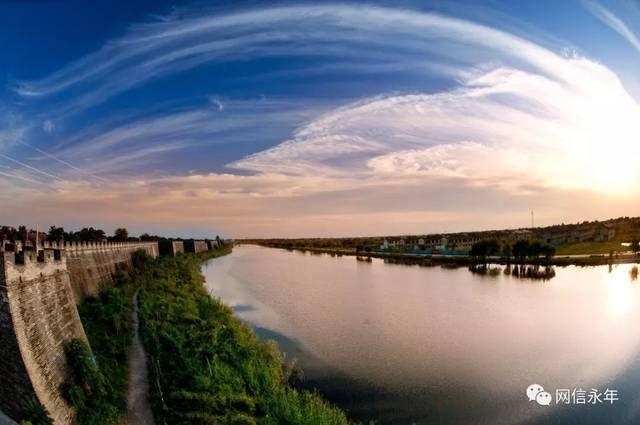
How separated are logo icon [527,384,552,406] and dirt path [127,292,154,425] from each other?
441 inches

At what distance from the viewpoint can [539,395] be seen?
45.3 feet

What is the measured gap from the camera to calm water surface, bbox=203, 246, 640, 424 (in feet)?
42.6

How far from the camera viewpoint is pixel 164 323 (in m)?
16.4

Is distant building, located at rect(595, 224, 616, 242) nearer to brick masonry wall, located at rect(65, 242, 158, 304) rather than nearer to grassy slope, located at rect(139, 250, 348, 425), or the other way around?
brick masonry wall, located at rect(65, 242, 158, 304)

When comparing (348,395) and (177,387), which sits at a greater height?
(177,387)

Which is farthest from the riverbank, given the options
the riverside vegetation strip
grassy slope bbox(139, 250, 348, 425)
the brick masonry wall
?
the riverside vegetation strip

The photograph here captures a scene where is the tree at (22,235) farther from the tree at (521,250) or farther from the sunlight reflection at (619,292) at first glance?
the tree at (521,250)

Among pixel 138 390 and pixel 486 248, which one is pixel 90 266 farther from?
pixel 486 248

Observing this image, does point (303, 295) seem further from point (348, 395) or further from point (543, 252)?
point (543, 252)

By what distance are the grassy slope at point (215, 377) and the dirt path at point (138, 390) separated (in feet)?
0.71

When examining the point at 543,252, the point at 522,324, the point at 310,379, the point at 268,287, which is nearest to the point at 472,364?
the point at 310,379

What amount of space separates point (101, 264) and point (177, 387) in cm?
1510

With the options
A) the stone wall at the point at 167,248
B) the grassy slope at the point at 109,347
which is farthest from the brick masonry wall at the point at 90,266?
the stone wall at the point at 167,248

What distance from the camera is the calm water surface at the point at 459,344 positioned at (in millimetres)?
12977
